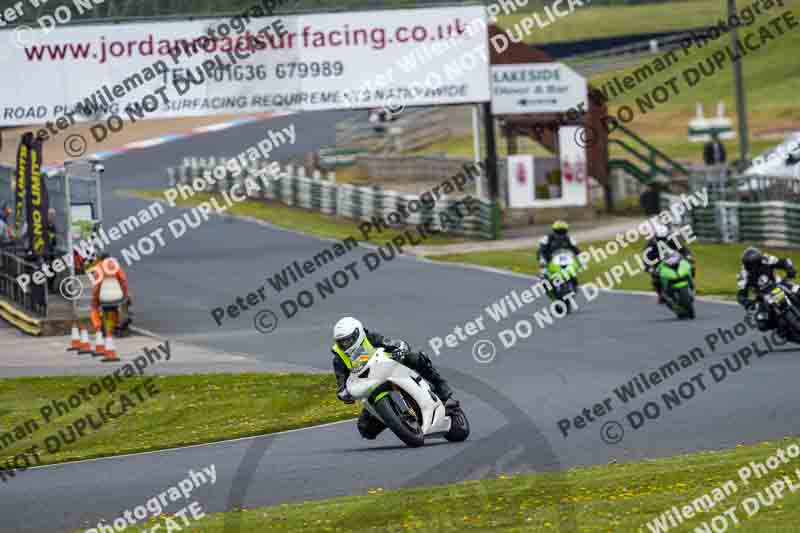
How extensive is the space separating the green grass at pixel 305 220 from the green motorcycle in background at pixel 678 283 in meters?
15.9

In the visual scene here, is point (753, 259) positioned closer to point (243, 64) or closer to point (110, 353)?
point (110, 353)

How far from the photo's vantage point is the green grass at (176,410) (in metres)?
16.6

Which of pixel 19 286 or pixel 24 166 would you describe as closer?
pixel 24 166

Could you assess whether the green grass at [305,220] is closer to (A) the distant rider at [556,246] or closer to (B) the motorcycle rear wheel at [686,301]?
(A) the distant rider at [556,246]

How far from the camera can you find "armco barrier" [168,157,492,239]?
40.2 m

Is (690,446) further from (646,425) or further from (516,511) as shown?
(516,511)

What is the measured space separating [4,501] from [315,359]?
946 centimetres

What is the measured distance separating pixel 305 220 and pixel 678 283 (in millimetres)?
24079

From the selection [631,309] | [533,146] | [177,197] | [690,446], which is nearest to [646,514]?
[690,446]

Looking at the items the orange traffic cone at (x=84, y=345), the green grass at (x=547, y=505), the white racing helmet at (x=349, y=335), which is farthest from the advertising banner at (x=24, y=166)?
the green grass at (x=547, y=505)

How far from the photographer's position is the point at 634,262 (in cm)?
3266

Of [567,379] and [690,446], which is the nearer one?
[690,446]

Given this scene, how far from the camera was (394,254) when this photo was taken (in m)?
36.5

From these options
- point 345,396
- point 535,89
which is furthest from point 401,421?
point 535,89
